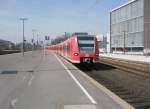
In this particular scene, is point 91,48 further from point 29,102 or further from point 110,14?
point 110,14

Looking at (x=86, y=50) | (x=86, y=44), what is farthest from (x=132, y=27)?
(x=86, y=50)

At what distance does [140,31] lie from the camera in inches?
4855

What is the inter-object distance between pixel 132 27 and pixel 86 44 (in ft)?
321

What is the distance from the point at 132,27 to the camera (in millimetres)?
130250

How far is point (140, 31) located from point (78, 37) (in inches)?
3570

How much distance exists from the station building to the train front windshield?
7605 centimetres

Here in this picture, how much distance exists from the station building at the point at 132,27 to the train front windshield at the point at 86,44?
7605 cm

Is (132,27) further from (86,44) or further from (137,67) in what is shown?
(86,44)

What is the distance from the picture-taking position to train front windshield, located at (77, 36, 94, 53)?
3412 centimetres

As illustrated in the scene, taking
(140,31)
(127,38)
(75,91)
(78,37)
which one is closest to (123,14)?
(127,38)

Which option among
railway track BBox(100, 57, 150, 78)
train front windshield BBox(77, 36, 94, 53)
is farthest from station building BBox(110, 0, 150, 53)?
train front windshield BBox(77, 36, 94, 53)

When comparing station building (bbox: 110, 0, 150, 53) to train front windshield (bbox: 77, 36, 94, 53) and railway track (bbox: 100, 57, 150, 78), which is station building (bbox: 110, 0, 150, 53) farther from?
train front windshield (bbox: 77, 36, 94, 53)

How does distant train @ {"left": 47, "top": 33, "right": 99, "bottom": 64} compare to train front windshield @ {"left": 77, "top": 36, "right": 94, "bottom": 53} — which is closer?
distant train @ {"left": 47, "top": 33, "right": 99, "bottom": 64}

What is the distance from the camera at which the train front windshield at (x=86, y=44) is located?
34.1 meters
